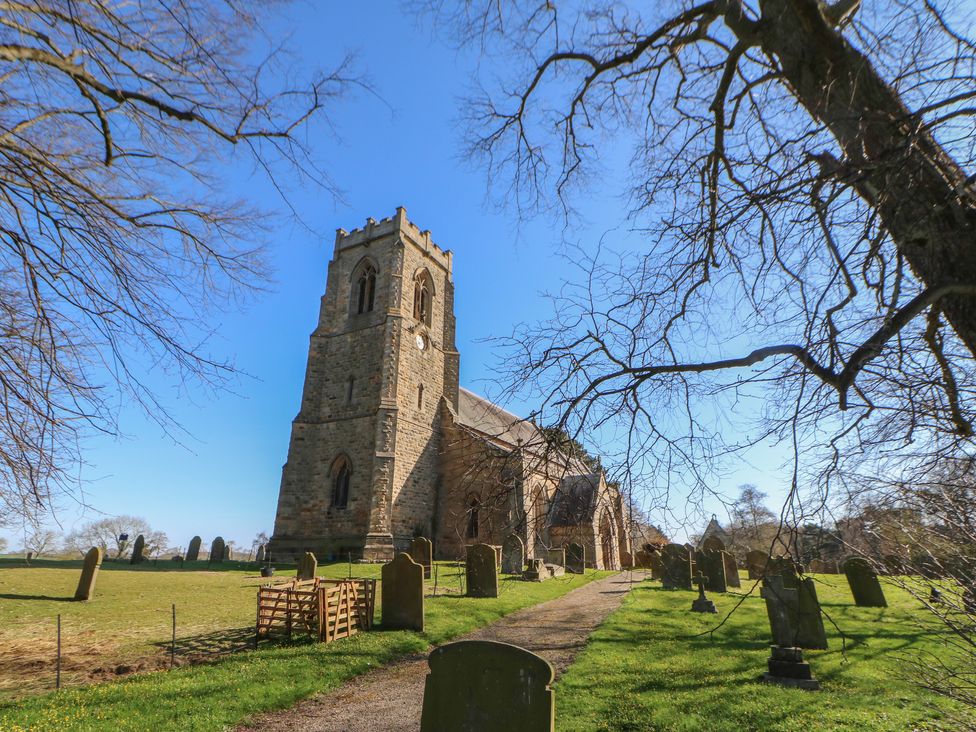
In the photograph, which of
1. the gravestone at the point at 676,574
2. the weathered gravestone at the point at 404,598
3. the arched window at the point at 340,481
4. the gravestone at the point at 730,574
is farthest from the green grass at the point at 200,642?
the gravestone at the point at 730,574

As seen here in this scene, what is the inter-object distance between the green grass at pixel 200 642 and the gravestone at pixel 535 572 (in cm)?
109

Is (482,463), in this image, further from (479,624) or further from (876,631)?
(876,631)

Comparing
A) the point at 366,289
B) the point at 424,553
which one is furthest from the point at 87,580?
the point at 366,289

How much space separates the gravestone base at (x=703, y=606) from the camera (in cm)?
1145

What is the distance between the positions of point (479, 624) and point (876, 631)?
7618mm

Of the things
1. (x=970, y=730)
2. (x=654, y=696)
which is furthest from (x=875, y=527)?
(x=654, y=696)

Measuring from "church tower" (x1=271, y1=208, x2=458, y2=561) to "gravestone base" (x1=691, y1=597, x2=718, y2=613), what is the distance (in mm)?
10930

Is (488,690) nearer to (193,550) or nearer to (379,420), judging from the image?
(379,420)

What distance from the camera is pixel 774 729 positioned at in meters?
4.91

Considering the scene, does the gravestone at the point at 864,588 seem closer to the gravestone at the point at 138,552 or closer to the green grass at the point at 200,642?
the green grass at the point at 200,642

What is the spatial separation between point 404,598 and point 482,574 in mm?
3794

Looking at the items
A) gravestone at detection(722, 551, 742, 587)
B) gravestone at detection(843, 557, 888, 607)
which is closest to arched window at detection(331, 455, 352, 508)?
gravestone at detection(722, 551, 742, 587)

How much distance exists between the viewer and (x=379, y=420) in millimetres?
20359

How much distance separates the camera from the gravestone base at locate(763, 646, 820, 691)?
6.35m
